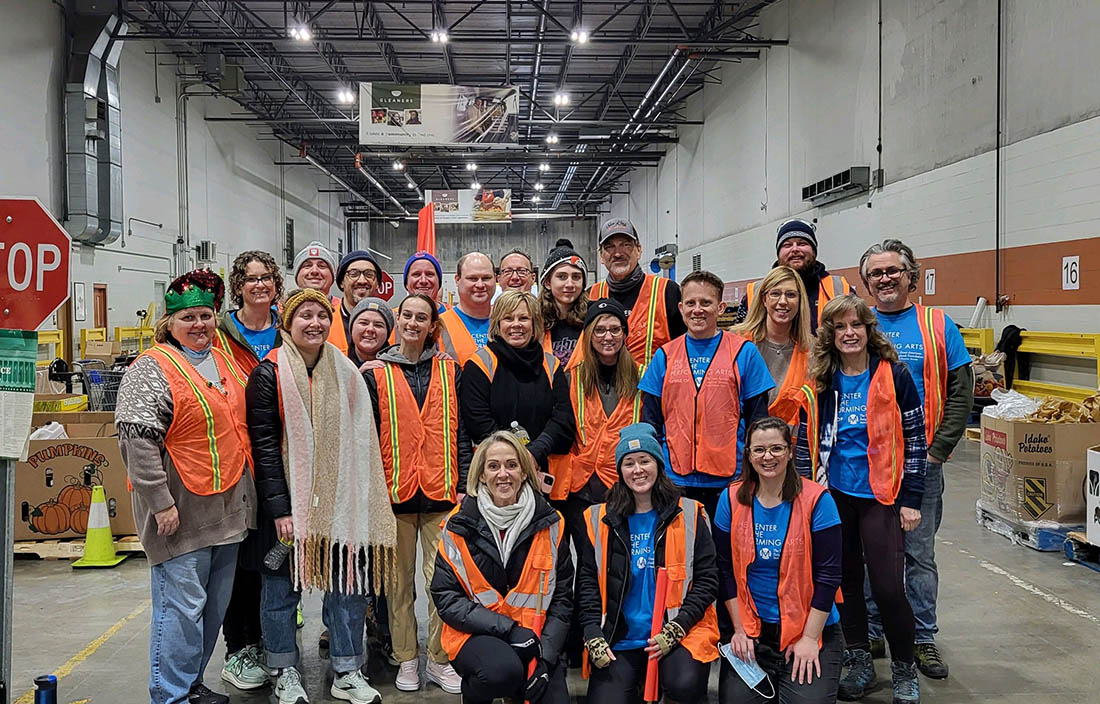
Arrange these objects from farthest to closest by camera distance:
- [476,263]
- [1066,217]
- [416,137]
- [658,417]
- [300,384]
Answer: [416,137]
[1066,217]
[476,263]
[658,417]
[300,384]

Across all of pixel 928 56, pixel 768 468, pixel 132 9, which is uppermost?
pixel 132 9

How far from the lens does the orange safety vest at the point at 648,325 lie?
3650 millimetres

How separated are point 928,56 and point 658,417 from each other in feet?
25.8

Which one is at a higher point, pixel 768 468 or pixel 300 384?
pixel 300 384

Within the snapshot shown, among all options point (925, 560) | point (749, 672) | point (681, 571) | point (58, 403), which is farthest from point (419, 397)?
point (58, 403)

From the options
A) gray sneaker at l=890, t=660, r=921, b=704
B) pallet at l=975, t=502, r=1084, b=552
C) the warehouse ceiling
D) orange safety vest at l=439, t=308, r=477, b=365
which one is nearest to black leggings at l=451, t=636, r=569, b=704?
gray sneaker at l=890, t=660, r=921, b=704

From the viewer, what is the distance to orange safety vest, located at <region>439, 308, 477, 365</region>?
373cm

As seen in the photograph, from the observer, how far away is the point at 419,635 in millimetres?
3834

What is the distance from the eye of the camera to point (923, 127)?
918 centimetres

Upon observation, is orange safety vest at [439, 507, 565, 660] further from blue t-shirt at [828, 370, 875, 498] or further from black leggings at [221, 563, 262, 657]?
blue t-shirt at [828, 370, 875, 498]

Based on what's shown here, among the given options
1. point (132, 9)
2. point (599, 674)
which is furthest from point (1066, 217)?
point (132, 9)

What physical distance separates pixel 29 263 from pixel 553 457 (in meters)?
2.00

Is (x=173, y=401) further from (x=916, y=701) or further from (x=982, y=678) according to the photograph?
(x=982, y=678)

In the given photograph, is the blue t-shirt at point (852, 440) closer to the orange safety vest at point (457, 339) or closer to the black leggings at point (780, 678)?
the black leggings at point (780, 678)
